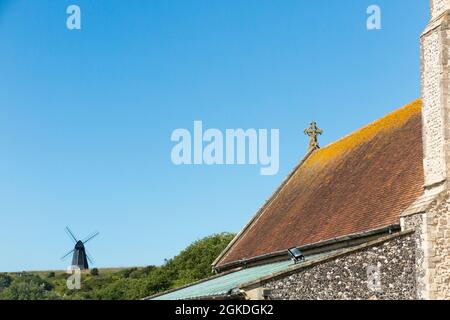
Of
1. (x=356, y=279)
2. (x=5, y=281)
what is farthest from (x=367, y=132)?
(x=5, y=281)

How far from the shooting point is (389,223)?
60.6 feet

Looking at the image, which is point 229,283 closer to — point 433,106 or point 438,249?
point 438,249

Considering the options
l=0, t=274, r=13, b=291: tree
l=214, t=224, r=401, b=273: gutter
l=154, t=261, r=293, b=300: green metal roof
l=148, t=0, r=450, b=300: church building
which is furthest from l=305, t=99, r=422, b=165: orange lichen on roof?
l=0, t=274, r=13, b=291: tree

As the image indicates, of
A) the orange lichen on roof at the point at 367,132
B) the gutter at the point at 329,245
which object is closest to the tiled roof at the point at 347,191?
the orange lichen on roof at the point at 367,132

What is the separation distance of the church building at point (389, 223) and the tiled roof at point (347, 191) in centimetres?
5

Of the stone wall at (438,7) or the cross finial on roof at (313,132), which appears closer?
the stone wall at (438,7)

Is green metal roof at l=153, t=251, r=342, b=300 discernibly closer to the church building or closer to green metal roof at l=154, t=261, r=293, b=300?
green metal roof at l=154, t=261, r=293, b=300

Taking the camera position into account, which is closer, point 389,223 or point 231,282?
point 389,223

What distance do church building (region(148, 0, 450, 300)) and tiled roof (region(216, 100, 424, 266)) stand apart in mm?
48

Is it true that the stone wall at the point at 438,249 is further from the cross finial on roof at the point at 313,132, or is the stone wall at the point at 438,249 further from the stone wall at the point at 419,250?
the cross finial on roof at the point at 313,132

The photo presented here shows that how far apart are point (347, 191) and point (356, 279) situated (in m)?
6.37

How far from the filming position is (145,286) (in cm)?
5766

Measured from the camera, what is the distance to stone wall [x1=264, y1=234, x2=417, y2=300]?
56.3 feet

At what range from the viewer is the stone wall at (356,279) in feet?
56.3
